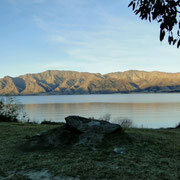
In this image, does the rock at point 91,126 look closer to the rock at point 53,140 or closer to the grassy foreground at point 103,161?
the rock at point 53,140

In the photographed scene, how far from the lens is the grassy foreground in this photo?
549cm

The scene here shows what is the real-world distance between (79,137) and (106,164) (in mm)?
2695

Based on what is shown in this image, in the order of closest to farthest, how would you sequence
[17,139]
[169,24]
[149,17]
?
[169,24] < [149,17] < [17,139]

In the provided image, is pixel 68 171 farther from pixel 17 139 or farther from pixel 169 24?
pixel 17 139

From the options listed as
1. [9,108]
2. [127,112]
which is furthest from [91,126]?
[127,112]

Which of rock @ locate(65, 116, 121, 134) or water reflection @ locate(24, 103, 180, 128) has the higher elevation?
rock @ locate(65, 116, 121, 134)

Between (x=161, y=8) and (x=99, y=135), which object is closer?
(x=161, y=8)

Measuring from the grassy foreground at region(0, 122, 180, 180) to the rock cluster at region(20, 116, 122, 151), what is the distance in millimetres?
382

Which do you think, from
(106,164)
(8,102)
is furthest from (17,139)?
(8,102)

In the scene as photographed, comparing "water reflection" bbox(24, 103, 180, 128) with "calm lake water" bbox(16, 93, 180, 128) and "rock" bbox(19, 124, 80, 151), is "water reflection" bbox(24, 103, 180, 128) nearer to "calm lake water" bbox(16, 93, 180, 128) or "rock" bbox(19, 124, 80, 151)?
"calm lake water" bbox(16, 93, 180, 128)

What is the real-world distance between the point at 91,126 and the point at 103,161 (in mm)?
2764

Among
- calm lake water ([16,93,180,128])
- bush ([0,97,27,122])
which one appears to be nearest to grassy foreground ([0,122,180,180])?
bush ([0,97,27,122])

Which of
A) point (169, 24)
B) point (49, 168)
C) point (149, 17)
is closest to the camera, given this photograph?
point (169, 24)

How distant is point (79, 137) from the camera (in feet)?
28.7
